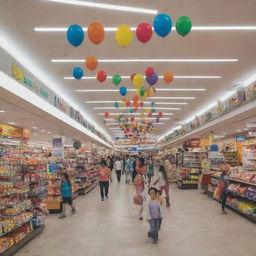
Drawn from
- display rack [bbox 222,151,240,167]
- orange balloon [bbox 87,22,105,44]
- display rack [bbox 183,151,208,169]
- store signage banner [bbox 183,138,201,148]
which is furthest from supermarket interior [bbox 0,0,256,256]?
display rack [bbox 222,151,240,167]

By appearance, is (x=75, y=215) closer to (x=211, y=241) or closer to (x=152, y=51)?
(x=211, y=241)

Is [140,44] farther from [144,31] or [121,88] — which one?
[144,31]

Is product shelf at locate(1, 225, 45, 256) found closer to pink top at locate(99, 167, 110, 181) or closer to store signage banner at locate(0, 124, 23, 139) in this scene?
pink top at locate(99, 167, 110, 181)

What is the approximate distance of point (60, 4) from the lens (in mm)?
4535

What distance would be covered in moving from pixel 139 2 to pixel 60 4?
4.55 ft

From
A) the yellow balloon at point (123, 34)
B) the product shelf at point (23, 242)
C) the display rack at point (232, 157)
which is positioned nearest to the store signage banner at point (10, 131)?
the product shelf at point (23, 242)

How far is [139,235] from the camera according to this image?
5.59m

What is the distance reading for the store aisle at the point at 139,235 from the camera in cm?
475

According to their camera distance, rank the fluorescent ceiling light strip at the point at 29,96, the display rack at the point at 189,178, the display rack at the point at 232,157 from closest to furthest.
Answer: the fluorescent ceiling light strip at the point at 29,96 → the display rack at the point at 189,178 → the display rack at the point at 232,157

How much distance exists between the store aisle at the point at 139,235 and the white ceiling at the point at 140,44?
14.2ft

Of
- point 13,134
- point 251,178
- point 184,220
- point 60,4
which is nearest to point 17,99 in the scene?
point 60,4

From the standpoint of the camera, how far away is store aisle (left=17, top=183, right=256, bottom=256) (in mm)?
4746

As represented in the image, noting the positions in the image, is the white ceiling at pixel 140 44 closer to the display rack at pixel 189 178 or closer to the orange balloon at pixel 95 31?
the orange balloon at pixel 95 31

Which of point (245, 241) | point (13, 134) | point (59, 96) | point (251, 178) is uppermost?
point (59, 96)
